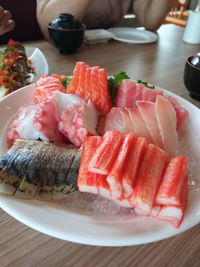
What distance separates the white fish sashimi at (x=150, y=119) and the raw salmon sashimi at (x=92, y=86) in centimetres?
11

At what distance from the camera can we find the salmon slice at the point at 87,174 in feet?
1.75

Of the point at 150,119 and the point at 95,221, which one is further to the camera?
the point at 150,119

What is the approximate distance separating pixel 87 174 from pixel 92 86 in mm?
390

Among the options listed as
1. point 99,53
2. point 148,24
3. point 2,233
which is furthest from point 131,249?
point 148,24

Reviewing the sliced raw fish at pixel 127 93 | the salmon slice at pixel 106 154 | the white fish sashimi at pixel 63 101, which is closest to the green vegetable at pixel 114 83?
the sliced raw fish at pixel 127 93

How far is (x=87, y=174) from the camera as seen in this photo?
0.54 meters

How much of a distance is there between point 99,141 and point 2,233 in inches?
12.1

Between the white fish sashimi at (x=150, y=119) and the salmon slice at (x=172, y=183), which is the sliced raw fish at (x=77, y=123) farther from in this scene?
the salmon slice at (x=172, y=183)

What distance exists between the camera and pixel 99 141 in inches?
23.4

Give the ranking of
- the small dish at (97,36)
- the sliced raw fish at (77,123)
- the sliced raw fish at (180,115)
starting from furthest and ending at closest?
the small dish at (97,36)
the sliced raw fish at (180,115)
the sliced raw fish at (77,123)

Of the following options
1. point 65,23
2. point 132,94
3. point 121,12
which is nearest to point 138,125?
point 132,94

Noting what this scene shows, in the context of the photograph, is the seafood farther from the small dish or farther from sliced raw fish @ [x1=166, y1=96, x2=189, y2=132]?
the small dish

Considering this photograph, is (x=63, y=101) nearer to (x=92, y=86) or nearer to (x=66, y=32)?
(x=92, y=86)

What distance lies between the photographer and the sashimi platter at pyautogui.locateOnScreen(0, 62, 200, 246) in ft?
1.68
